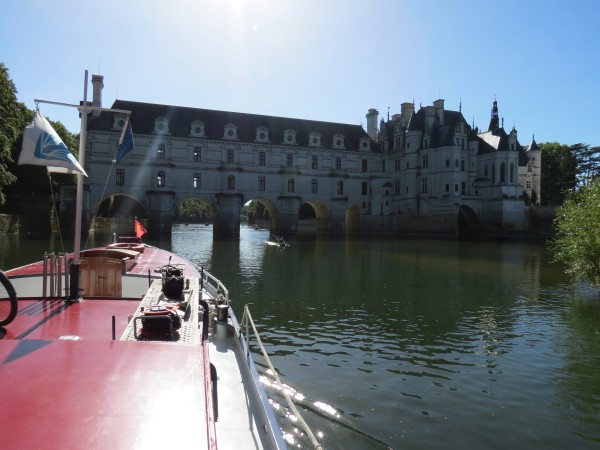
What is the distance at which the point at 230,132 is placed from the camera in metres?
71.0

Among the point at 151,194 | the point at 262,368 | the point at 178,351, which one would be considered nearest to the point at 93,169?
the point at 151,194

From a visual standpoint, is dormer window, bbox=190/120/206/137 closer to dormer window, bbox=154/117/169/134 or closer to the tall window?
dormer window, bbox=154/117/169/134

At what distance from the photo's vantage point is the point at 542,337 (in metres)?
14.1

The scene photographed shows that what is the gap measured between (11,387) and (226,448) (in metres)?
2.31

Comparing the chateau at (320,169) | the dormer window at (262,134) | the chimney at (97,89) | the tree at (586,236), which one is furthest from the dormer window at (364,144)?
the tree at (586,236)

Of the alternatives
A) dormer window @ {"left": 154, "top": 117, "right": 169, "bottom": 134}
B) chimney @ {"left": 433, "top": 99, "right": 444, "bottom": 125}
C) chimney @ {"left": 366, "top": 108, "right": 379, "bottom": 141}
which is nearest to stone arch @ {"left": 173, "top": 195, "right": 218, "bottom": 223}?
chimney @ {"left": 366, "top": 108, "right": 379, "bottom": 141}

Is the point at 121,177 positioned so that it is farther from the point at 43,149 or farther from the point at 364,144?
the point at 43,149

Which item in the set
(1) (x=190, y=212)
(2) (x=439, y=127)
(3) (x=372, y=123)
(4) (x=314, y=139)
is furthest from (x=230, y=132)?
(1) (x=190, y=212)

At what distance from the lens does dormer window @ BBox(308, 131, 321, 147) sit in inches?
3002

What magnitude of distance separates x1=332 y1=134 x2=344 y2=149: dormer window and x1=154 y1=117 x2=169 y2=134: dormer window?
86.9ft

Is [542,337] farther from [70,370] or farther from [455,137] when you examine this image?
[455,137]

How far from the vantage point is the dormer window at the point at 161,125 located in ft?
217

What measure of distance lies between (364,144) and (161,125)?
33.2 meters

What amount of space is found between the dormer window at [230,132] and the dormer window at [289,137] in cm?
808
